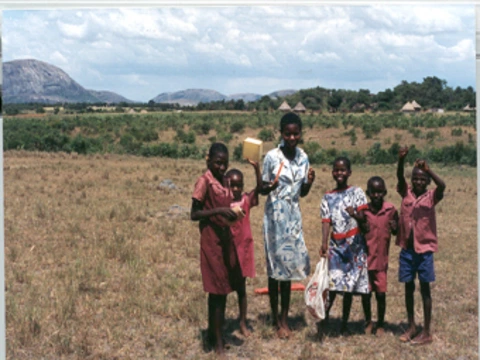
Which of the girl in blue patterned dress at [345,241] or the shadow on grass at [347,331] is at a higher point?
the girl in blue patterned dress at [345,241]

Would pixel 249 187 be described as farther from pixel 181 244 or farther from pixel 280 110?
pixel 280 110

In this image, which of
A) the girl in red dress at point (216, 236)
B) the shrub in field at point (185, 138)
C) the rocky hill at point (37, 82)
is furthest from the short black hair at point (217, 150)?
the rocky hill at point (37, 82)

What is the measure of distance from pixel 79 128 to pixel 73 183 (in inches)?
1109

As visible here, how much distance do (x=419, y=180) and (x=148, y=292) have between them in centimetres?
Answer: 294

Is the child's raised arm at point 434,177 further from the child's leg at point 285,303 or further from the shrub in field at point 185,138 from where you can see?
the shrub in field at point 185,138

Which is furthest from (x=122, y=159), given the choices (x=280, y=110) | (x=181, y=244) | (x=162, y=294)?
(x=280, y=110)

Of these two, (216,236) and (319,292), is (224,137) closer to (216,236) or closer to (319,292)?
(319,292)

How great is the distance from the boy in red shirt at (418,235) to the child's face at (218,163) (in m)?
1.33

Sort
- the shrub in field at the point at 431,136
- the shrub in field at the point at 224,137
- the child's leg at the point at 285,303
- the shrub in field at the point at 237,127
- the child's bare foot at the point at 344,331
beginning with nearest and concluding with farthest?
the child's leg at the point at 285,303
the child's bare foot at the point at 344,331
the shrub in field at the point at 431,136
the shrub in field at the point at 224,137
the shrub in field at the point at 237,127

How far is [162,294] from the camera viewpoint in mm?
5703

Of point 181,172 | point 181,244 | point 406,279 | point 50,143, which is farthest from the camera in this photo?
point 50,143

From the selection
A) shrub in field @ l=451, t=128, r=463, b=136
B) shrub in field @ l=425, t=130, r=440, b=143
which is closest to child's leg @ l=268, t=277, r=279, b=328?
shrub in field @ l=425, t=130, r=440, b=143

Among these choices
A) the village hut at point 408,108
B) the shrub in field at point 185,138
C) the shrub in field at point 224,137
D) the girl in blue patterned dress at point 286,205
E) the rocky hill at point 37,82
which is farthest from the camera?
the rocky hill at point 37,82

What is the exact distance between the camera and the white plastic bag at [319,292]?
440cm
